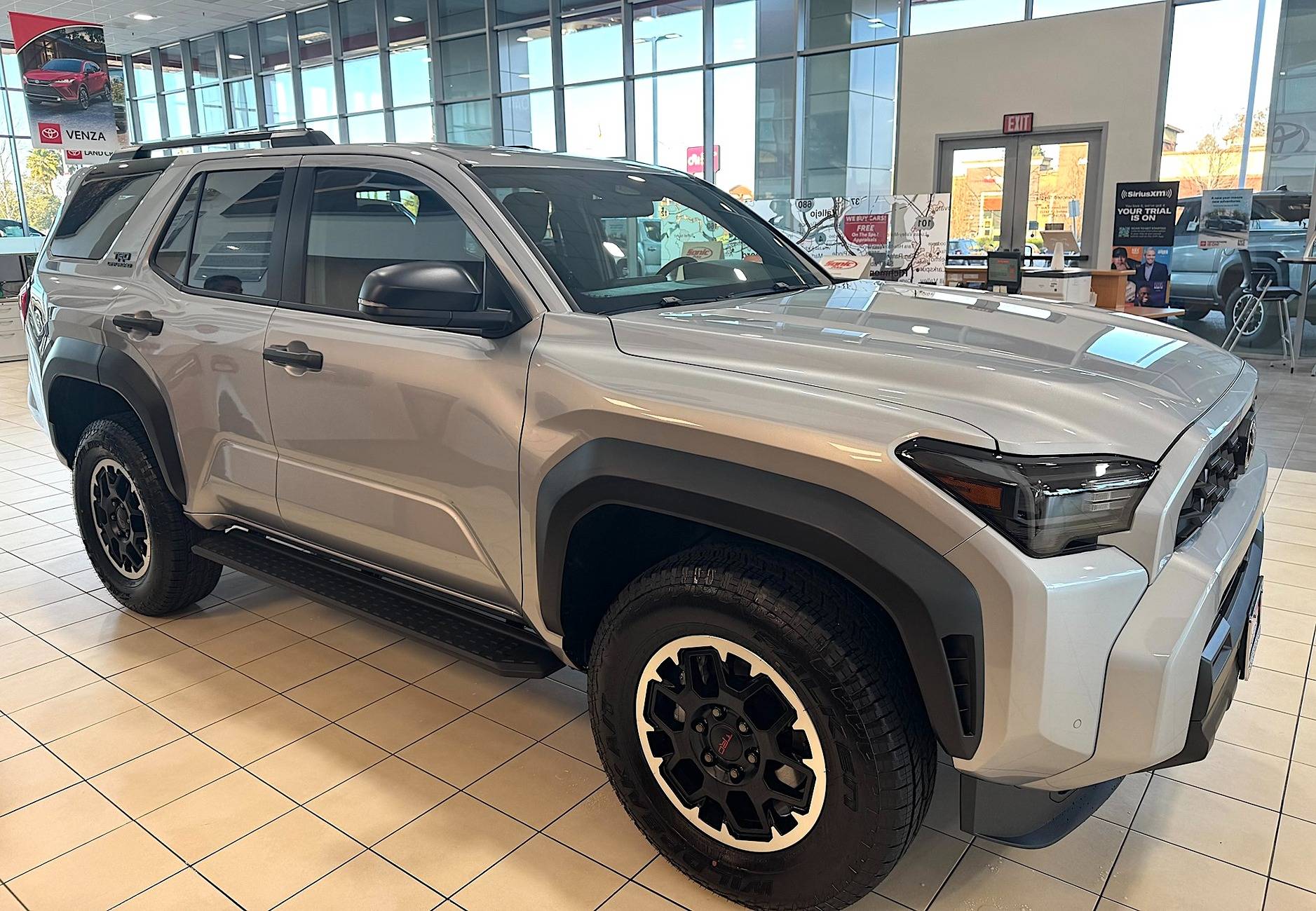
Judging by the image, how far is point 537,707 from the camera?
9.19 feet

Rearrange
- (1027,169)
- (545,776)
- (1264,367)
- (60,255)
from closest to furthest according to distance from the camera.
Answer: (545,776) < (60,255) < (1264,367) < (1027,169)

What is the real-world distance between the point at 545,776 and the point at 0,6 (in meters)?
17.7

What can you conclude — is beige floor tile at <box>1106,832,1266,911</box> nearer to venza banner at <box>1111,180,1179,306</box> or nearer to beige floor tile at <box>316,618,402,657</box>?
beige floor tile at <box>316,618,402,657</box>

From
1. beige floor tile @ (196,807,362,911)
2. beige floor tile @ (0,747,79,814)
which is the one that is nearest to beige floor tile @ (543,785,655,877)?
beige floor tile @ (196,807,362,911)

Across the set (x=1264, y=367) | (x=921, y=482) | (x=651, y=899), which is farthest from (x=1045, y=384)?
(x=1264, y=367)

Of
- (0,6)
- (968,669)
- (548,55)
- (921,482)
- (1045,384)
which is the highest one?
(0,6)

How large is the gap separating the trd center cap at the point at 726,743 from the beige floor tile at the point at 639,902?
35cm

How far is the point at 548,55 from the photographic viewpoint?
14.0 meters

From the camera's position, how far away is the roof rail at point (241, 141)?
2842mm

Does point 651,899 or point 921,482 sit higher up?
point 921,482

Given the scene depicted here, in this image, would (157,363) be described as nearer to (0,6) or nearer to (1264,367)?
(1264,367)

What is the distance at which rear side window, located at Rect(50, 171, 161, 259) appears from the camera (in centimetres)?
321

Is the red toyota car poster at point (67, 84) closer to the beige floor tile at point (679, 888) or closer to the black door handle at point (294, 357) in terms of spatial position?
the black door handle at point (294, 357)

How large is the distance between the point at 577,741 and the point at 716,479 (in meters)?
1.18
